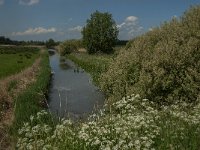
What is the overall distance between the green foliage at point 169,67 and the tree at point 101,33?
72.3m

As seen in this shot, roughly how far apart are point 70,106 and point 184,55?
13.5 meters

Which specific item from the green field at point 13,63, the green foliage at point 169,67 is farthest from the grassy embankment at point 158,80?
the green field at point 13,63

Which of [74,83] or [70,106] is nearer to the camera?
[70,106]

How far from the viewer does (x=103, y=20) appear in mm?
93062

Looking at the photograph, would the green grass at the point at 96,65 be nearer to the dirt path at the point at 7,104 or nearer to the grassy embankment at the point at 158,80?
the dirt path at the point at 7,104

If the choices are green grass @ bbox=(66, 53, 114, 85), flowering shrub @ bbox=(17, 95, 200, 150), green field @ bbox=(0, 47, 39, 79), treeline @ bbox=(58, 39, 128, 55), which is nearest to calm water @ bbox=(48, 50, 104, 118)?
green grass @ bbox=(66, 53, 114, 85)

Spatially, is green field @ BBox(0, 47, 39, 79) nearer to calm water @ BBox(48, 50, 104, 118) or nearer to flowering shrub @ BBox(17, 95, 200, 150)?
calm water @ BBox(48, 50, 104, 118)

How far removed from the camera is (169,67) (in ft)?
58.1

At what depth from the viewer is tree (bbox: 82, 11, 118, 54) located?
3627 inches

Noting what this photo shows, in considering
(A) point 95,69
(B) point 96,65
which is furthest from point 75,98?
(B) point 96,65

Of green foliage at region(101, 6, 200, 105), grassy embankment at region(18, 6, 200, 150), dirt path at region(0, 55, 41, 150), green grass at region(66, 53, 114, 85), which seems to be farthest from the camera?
green grass at region(66, 53, 114, 85)

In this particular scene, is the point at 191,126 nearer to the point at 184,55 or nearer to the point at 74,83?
the point at 184,55

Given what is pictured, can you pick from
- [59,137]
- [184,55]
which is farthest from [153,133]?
[184,55]

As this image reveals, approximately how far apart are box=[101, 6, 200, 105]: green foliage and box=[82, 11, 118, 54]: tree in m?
72.3
